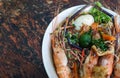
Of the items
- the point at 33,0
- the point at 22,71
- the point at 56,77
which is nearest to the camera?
the point at 56,77

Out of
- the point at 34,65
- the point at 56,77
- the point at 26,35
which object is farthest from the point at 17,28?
the point at 56,77

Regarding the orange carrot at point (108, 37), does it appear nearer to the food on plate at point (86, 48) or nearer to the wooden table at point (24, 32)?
the food on plate at point (86, 48)

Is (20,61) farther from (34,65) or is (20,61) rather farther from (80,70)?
(80,70)

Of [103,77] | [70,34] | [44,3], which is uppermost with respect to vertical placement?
[44,3]

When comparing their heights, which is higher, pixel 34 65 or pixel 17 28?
pixel 17 28

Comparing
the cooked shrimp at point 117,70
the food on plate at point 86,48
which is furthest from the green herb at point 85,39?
the cooked shrimp at point 117,70

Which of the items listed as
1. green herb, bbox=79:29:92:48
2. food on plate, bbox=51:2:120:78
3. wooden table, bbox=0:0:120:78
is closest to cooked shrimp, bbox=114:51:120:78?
food on plate, bbox=51:2:120:78
